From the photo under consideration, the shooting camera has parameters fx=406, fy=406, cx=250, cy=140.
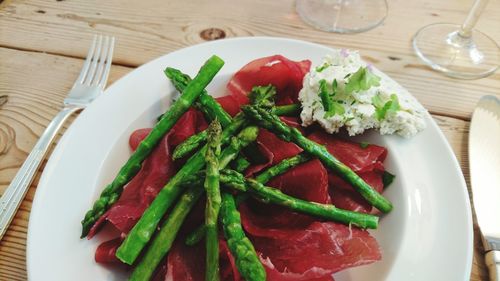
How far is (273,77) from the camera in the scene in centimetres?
152

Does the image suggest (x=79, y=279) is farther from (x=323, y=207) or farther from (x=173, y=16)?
(x=173, y=16)

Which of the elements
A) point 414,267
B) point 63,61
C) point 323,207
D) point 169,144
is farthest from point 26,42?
point 414,267

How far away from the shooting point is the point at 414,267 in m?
1.10

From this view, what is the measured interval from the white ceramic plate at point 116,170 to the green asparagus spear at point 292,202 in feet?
0.36

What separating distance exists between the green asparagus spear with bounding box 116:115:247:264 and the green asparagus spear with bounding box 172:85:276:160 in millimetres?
34

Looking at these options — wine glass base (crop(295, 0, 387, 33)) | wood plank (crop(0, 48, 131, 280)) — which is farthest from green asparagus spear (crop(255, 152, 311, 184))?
wine glass base (crop(295, 0, 387, 33))

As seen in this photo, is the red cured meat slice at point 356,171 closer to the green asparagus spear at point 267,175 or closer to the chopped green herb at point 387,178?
the chopped green herb at point 387,178

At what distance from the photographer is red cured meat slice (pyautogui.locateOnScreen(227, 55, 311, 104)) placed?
1.52 meters

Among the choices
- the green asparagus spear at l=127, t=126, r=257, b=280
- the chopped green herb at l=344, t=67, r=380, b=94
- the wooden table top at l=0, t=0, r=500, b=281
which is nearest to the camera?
the green asparagus spear at l=127, t=126, r=257, b=280

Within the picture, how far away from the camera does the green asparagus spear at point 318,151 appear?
1.25 metres

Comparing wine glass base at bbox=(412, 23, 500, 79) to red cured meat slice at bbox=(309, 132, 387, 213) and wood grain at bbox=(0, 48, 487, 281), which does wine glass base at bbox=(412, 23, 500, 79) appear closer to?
wood grain at bbox=(0, 48, 487, 281)

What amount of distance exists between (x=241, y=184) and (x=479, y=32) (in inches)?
65.5

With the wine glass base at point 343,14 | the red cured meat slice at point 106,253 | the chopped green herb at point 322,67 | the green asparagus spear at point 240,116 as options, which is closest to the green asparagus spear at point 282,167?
the green asparagus spear at point 240,116

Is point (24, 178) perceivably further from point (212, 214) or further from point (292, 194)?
point (292, 194)
